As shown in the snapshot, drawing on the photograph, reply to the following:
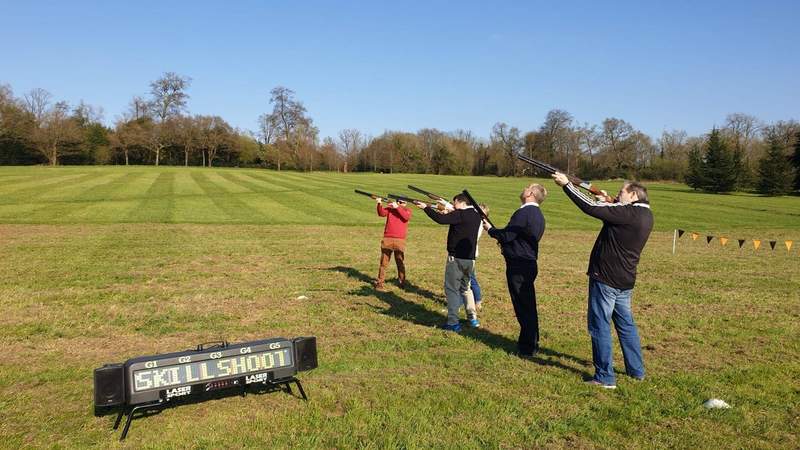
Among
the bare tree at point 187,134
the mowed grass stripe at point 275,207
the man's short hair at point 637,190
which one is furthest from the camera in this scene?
the bare tree at point 187,134

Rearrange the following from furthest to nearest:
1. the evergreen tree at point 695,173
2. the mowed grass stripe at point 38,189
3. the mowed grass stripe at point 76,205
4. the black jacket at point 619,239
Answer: the evergreen tree at point 695,173
the mowed grass stripe at point 38,189
the mowed grass stripe at point 76,205
the black jacket at point 619,239

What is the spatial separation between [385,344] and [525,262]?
8.15ft

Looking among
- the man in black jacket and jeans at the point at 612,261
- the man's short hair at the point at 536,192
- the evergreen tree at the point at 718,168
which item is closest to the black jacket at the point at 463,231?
the man's short hair at the point at 536,192

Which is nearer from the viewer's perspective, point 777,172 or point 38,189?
point 38,189

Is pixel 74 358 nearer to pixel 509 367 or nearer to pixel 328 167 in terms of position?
pixel 509 367

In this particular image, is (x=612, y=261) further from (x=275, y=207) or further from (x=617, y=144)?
(x=617, y=144)

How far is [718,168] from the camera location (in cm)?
6606

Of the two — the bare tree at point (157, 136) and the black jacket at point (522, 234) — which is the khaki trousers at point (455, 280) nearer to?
the black jacket at point (522, 234)

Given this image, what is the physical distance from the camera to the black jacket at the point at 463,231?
8.89 m

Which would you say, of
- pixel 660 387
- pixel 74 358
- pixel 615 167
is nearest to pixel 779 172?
pixel 615 167

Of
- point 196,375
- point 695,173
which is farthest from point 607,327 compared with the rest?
point 695,173

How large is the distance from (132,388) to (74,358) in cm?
304

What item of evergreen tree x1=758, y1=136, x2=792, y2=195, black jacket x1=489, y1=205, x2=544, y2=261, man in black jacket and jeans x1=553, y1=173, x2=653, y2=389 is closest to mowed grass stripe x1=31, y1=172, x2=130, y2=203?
black jacket x1=489, y1=205, x2=544, y2=261

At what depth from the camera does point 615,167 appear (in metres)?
96.5
